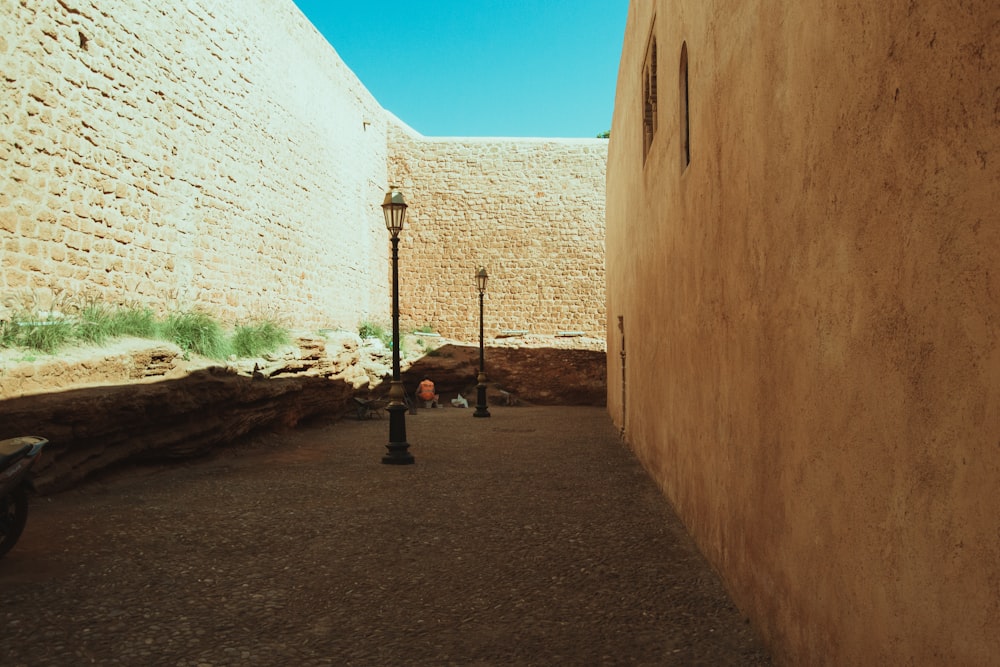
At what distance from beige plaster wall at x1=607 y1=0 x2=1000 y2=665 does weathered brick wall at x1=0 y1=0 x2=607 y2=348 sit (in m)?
7.34

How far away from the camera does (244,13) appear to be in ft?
46.2

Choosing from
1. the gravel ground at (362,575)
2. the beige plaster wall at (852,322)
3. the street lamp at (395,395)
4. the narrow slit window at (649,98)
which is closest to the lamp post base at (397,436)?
the street lamp at (395,395)

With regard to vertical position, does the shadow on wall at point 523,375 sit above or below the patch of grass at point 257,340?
below

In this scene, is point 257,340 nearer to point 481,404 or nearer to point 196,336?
point 196,336

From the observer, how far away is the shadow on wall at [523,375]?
19406mm

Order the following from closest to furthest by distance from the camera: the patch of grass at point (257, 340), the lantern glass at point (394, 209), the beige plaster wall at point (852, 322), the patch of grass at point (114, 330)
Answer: the beige plaster wall at point (852, 322) < the patch of grass at point (114, 330) < the lantern glass at point (394, 209) < the patch of grass at point (257, 340)

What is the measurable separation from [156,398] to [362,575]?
4.11 meters

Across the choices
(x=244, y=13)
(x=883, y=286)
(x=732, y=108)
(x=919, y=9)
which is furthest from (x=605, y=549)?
(x=244, y=13)

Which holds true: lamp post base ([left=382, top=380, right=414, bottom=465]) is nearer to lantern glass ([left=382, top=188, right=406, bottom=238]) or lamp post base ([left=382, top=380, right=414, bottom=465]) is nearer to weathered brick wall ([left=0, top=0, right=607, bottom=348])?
lantern glass ([left=382, top=188, right=406, bottom=238])

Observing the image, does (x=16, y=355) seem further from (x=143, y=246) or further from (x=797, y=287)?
(x=797, y=287)

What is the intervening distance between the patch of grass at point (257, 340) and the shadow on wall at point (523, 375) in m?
6.89

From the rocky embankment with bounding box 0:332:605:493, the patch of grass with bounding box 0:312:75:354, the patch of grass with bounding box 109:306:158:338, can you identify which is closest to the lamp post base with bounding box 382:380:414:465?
the rocky embankment with bounding box 0:332:605:493

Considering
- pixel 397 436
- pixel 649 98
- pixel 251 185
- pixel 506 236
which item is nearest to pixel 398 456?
pixel 397 436

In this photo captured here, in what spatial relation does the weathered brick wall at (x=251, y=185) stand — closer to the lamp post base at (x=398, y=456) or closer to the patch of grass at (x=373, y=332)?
the patch of grass at (x=373, y=332)
